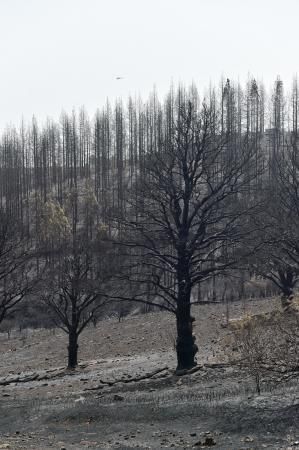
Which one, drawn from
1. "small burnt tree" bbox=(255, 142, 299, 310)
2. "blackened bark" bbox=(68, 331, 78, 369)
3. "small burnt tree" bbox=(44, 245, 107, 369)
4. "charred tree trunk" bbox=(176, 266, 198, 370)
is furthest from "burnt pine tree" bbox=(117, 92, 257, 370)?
"blackened bark" bbox=(68, 331, 78, 369)

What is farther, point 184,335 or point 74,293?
point 74,293

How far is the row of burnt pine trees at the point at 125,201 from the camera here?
2086 cm

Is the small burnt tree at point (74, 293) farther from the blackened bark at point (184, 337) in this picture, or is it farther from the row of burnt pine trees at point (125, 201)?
the blackened bark at point (184, 337)

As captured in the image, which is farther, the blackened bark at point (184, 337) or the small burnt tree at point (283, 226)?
the small burnt tree at point (283, 226)

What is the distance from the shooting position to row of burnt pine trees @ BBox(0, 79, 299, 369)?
2086 cm

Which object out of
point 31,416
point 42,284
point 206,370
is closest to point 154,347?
point 42,284

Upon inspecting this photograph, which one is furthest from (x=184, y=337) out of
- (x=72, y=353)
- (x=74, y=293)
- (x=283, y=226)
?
(x=74, y=293)

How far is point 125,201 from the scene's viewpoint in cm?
2591

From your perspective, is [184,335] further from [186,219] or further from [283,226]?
[283,226]

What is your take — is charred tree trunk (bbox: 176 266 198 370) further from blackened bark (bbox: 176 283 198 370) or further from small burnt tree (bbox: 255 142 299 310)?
small burnt tree (bbox: 255 142 299 310)

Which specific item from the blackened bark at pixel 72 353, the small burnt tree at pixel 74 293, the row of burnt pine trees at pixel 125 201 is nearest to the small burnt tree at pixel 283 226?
the row of burnt pine trees at pixel 125 201

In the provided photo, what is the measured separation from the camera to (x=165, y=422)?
12016mm

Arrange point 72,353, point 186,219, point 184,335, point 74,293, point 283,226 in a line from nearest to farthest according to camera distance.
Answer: point 184,335 < point 186,219 < point 283,226 < point 72,353 < point 74,293

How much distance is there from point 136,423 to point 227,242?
34.5 ft
